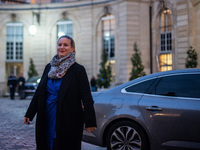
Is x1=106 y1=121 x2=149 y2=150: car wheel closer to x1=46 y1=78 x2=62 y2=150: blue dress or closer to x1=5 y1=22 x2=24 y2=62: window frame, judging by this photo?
x1=46 y1=78 x2=62 y2=150: blue dress

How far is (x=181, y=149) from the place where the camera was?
4.61 meters

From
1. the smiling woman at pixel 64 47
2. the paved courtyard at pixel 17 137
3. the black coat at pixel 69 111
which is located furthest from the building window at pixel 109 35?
the black coat at pixel 69 111

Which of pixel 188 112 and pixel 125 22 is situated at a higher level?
pixel 125 22

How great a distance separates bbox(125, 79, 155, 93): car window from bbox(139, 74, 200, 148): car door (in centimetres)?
10

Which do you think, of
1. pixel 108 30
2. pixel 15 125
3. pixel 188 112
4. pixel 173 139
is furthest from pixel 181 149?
pixel 108 30

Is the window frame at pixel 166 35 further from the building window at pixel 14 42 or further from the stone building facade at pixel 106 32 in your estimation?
the building window at pixel 14 42

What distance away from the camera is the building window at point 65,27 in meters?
30.1

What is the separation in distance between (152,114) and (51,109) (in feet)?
6.46

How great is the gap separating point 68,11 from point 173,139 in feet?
87.1

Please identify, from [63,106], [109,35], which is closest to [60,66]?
[63,106]

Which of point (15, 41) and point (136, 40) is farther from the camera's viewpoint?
point (15, 41)

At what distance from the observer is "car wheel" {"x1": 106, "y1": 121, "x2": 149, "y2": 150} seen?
4.94 metres

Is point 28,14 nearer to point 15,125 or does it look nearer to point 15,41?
point 15,41

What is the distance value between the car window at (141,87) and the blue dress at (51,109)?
2039 mm
